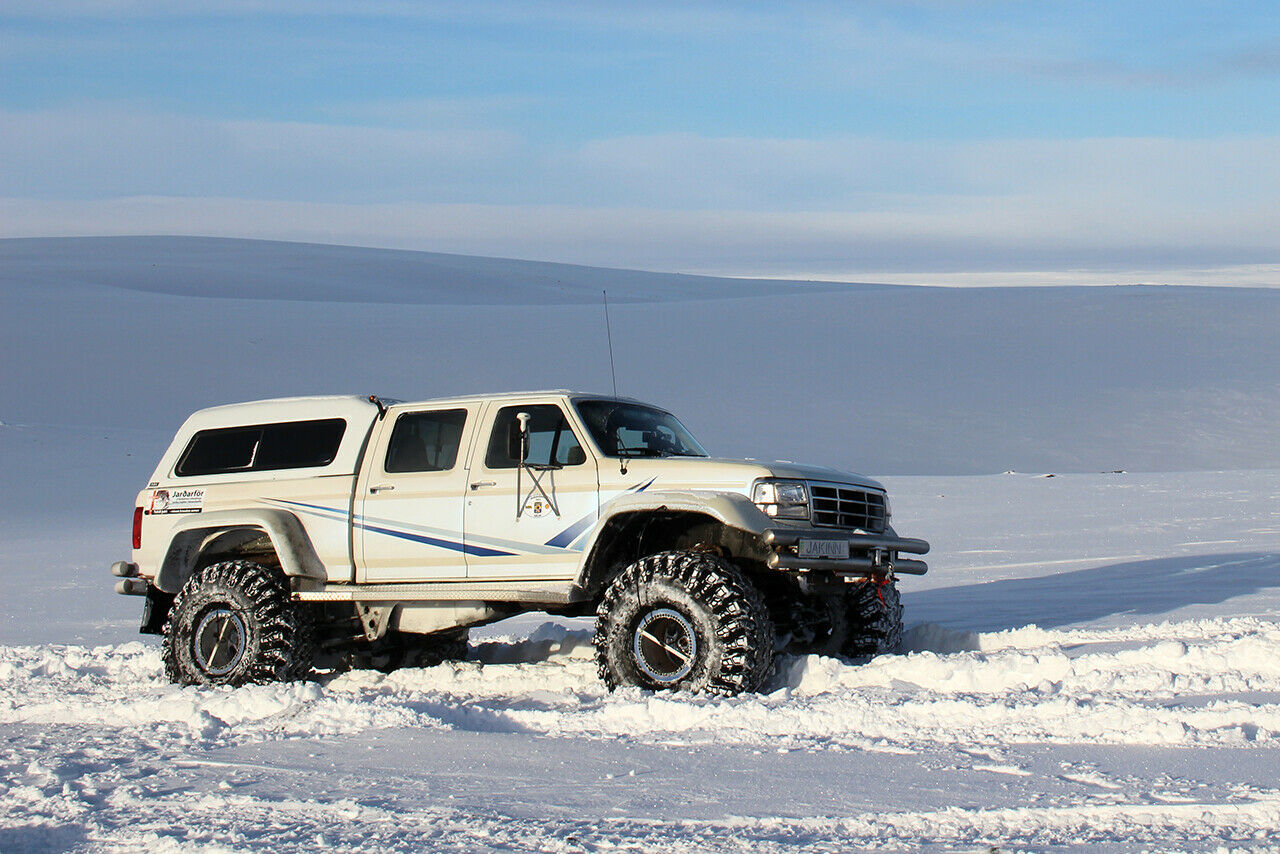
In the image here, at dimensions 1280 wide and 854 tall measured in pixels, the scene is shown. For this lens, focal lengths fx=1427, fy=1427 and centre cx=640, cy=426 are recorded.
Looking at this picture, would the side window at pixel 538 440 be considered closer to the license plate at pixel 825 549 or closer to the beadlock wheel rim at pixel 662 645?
the beadlock wheel rim at pixel 662 645

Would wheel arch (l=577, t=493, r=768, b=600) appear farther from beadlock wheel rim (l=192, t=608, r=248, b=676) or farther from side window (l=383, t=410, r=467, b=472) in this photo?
beadlock wheel rim (l=192, t=608, r=248, b=676)

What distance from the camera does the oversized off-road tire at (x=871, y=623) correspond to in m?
9.26

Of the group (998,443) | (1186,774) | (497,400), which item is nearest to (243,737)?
(497,400)

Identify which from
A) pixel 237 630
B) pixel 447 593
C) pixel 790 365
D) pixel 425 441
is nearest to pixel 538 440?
pixel 425 441

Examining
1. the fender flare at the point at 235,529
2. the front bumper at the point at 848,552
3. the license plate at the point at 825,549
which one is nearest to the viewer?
the front bumper at the point at 848,552

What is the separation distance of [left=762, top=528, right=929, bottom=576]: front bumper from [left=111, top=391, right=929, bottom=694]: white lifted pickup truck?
0.06 ft

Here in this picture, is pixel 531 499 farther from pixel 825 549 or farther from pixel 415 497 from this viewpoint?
pixel 825 549

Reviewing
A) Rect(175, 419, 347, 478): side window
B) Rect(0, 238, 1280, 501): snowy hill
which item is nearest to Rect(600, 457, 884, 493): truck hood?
Rect(175, 419, 347, 478): side window

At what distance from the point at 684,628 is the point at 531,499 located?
4.15 ft

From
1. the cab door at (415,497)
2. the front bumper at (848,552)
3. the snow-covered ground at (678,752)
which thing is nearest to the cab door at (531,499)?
the cab door at (415,497)

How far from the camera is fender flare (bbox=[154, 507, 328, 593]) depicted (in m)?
9.03

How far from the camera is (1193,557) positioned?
15.0m

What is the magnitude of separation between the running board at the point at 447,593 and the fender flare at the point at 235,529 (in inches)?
6.6

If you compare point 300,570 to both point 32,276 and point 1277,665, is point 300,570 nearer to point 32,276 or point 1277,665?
point 1277,665
